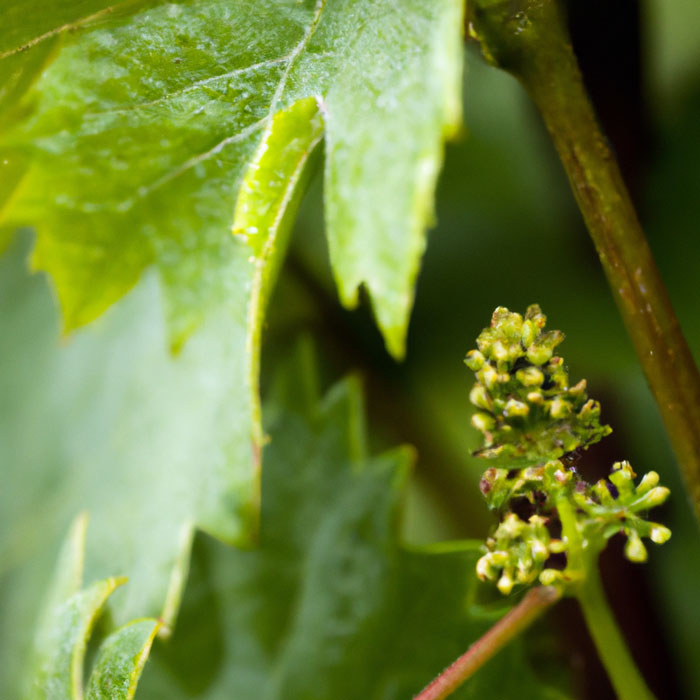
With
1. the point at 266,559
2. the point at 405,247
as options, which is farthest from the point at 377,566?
the point at 405,247

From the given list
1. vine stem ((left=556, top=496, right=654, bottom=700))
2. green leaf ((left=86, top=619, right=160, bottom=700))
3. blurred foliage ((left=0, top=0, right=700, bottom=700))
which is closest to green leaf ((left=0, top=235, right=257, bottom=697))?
blurred foliage ((left=0, top=0, right=700, bottom=700))

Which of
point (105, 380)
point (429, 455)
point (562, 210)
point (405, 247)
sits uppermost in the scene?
point (405, 247)

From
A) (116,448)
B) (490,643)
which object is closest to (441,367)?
(116,448)

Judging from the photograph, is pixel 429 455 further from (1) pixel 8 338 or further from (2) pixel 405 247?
(2) pixel 405 247

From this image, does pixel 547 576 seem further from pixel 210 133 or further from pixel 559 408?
pixel 210 133

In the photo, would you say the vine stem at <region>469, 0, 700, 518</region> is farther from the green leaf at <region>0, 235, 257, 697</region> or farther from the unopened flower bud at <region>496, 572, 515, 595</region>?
the green leaf at <region>0, 235, 257, 697</region>
